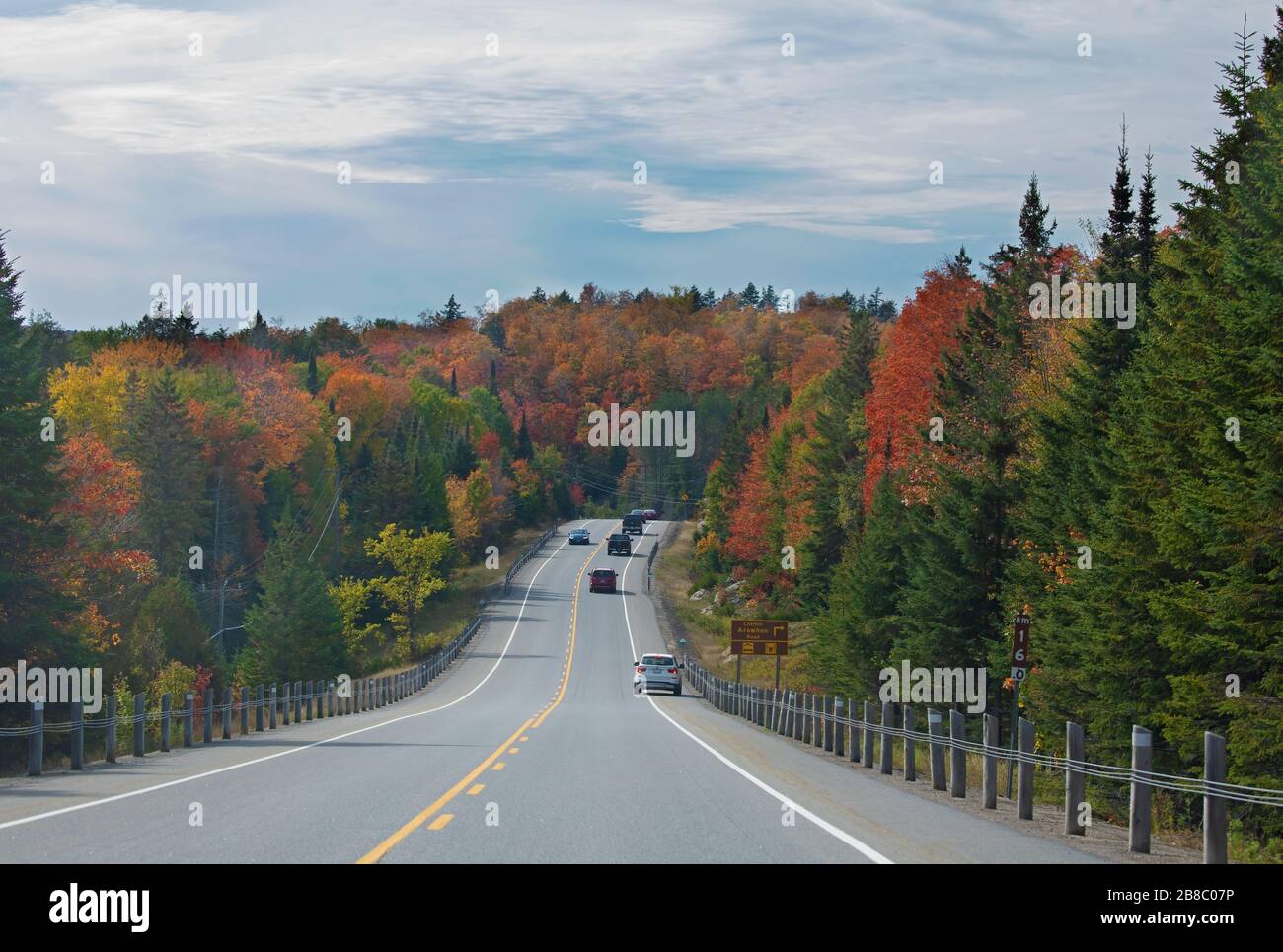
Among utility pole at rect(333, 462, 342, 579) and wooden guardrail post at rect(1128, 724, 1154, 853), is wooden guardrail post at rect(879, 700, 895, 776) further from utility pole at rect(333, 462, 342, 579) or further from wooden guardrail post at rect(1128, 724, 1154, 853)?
utility pole at rect(333, 462, 342, 579)

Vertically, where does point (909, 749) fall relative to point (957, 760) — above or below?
below

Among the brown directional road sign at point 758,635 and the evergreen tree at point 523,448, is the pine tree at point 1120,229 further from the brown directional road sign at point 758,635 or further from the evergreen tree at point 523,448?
the evergreen tree at point 523,448

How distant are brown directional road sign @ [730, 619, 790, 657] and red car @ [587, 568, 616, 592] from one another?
159ft

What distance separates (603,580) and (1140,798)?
97.0 meters

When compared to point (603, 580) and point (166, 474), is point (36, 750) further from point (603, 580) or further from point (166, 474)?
point (603, 580)

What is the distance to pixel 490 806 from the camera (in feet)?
43.6

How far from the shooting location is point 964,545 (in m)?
44.4

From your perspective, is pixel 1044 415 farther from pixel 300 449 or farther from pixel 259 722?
pixel 300 449

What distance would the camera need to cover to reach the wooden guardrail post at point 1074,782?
1406 cm

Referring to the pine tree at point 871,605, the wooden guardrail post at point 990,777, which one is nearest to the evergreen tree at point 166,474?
the pine tree at point 871,605

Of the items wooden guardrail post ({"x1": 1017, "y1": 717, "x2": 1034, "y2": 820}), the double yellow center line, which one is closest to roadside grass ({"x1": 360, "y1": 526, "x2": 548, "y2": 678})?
the double yellow center line

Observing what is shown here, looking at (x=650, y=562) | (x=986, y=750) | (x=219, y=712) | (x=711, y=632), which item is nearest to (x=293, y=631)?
(x=711, y=632)
